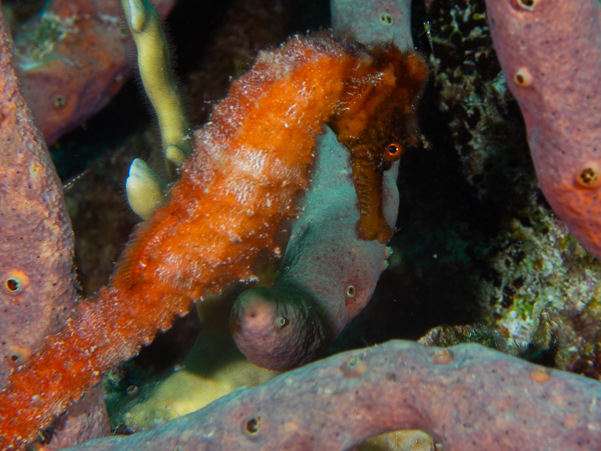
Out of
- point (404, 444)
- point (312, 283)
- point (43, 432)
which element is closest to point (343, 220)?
point (312, 283)

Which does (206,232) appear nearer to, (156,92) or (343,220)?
(343,220)

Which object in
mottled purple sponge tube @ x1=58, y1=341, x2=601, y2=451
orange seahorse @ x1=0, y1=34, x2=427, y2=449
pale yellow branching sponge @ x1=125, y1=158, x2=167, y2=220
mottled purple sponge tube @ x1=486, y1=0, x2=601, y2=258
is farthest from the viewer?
pale yellow branching sponge @ x1=125, y1=158, x2=167, y2=220

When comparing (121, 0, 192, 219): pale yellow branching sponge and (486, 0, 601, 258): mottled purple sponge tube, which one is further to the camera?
(121, 0, 192, 219): pale yellow branching sponge

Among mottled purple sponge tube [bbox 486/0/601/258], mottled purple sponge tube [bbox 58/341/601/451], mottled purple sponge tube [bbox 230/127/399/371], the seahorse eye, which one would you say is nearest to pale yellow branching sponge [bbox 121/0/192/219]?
mottled purple sponge tube [bbox 230/127/399/371]

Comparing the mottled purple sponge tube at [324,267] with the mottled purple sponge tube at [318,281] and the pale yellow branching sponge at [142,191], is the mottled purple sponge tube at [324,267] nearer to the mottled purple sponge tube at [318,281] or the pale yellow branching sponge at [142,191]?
the mottled purple sponge tube at [318,281]

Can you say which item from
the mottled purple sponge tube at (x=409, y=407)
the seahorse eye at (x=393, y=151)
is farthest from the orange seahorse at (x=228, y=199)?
the mottled purple sponge tube at (x=409, y=407)

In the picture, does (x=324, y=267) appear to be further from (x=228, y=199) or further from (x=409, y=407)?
(x=409, y=407)

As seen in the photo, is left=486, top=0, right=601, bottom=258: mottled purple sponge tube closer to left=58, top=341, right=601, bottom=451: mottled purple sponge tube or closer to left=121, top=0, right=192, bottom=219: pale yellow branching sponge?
left=58, top=341, right=601, bottom=451: mottled purple sponge tube
